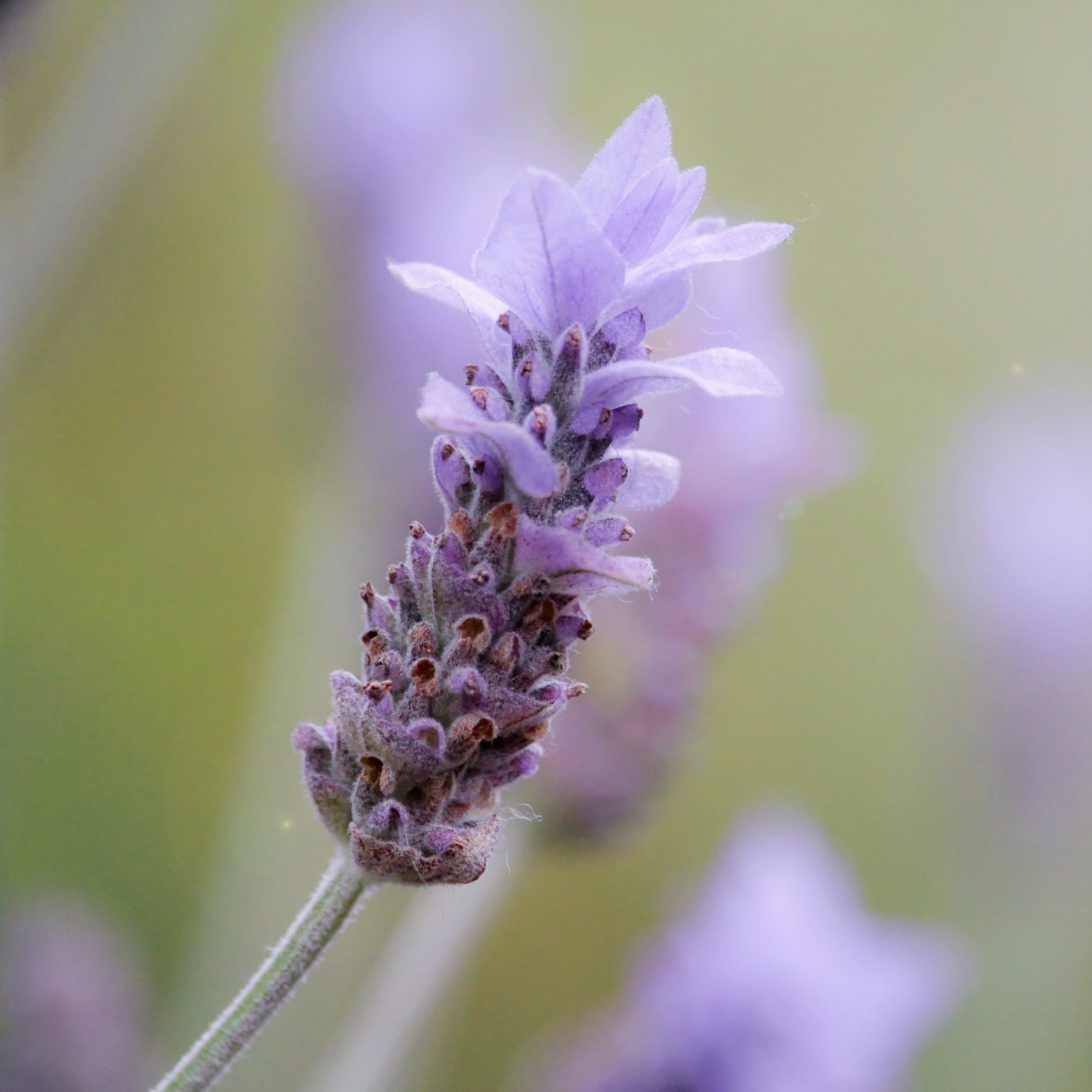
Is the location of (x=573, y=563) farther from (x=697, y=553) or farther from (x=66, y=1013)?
(x=66, y=1013)

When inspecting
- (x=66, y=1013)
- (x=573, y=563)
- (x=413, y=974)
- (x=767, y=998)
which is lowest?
(x=66, y=1013)

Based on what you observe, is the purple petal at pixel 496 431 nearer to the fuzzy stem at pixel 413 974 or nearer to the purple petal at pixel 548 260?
the purple petal at pixel 548 260

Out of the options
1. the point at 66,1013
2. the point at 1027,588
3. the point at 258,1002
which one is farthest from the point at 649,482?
the point at 1027,588

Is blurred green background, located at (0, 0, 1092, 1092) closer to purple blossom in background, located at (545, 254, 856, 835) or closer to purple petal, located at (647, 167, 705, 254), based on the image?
purple blossom in background, located at (545, 254, 856, 835)

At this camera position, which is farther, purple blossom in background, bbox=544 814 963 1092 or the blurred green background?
the blurred green background

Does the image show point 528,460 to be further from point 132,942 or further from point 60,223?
point 132,942

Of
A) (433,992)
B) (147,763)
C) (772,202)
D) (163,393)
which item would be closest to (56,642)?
(147,763)

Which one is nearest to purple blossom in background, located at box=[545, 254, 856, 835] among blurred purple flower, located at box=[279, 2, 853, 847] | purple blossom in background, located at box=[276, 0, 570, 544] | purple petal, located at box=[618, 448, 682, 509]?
blurred purple flower, located at box=[279, 2, 853, 847]

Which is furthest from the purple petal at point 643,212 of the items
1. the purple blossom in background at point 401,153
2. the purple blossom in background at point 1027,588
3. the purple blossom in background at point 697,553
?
the purple blossom in background at point 1027,588
